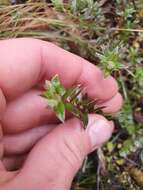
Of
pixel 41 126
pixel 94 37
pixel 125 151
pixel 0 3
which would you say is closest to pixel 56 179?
pixel 41 126

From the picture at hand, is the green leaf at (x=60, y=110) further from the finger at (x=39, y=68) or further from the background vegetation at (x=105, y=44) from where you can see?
the background vegetation at (x=105, y=44)

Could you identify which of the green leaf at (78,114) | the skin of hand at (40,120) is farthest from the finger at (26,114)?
the green leaf at (78,114)

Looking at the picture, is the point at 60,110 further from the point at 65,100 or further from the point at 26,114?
the point at 26,114

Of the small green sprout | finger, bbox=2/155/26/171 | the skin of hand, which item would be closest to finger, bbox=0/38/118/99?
the skin of hand

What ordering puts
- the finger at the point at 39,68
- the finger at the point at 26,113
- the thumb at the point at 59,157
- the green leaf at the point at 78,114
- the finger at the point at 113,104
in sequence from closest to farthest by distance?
the thumb at the point at 59,157
the green leaf at the point at 78,114
the finger at the point at 39,68
the finger at the point at 26,113
the finger at the point at 113,104

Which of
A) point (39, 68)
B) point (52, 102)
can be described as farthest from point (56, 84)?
point (39, 68)
